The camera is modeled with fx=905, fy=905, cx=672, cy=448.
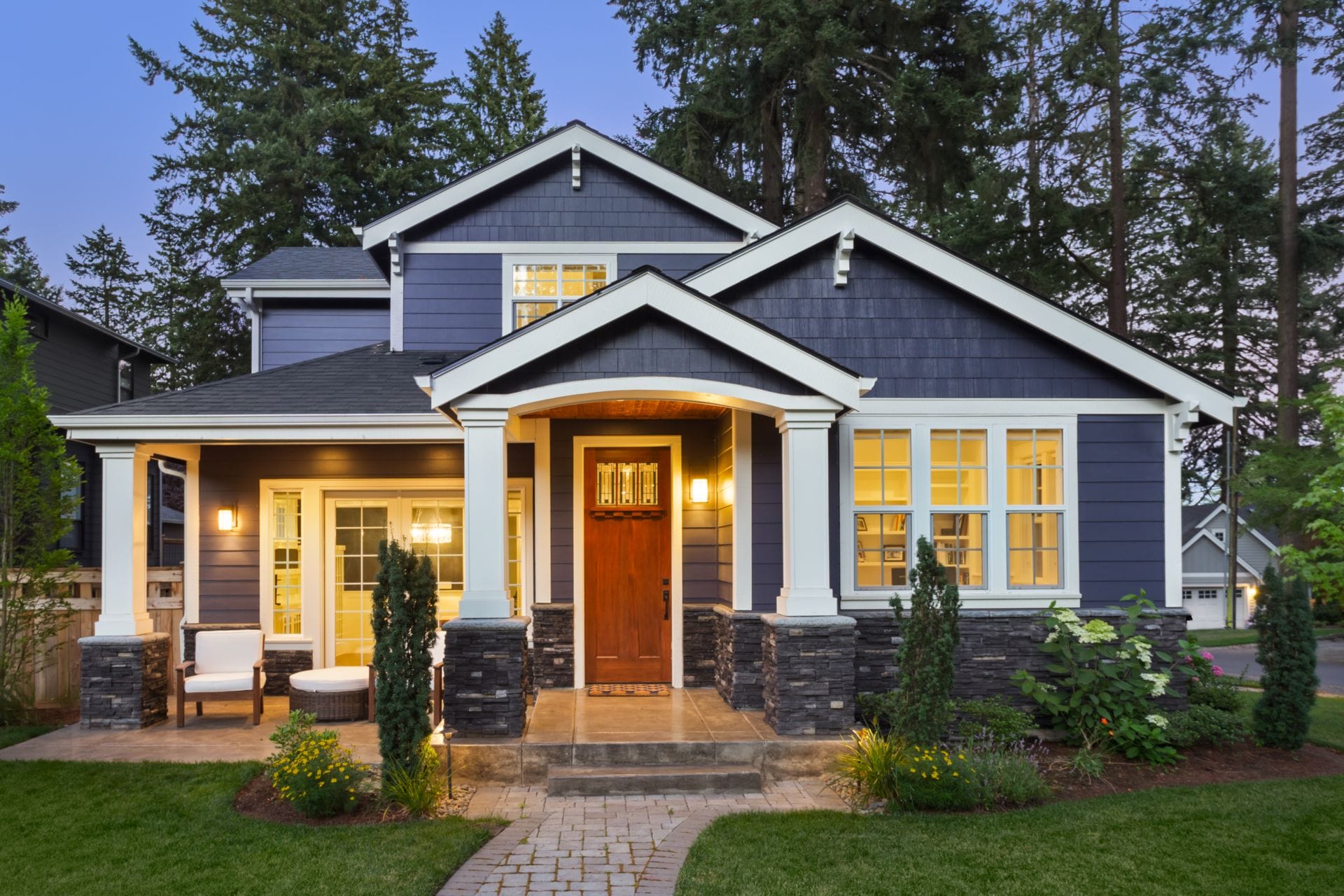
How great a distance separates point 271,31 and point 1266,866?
2626 centimetres

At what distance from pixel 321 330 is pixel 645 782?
8.29 m

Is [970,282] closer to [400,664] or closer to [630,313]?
[630,313]

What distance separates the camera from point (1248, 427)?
2333cm

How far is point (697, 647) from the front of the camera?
28.9 feet

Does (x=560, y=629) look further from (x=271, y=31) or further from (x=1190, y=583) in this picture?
(x=1190, y=583)

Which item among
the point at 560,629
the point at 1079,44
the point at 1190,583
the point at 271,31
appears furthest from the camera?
the point at 1190,583

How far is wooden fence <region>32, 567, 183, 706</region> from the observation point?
30.4 feet

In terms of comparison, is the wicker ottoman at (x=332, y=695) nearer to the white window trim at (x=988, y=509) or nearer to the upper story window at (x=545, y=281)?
the upper story window at (x=545, y=281)

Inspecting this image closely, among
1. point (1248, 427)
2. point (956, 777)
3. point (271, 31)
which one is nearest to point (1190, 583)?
point (1248, 427)

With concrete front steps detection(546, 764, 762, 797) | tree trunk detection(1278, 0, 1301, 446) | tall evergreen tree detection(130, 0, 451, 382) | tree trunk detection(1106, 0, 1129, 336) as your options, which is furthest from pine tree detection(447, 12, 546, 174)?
Result: concrete front steps detection(546, 764, 762, 797)

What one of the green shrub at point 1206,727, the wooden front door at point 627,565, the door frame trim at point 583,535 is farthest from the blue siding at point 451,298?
the green shrub at point 1206,727

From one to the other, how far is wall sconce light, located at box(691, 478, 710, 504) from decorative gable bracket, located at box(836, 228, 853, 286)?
7.51 ft

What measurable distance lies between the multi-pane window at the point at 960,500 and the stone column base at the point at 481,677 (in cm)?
382

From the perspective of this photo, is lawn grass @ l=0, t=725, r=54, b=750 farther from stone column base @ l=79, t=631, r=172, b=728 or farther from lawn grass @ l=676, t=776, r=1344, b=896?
lawn grass @ l=676, t=776, r=1344, b=896
